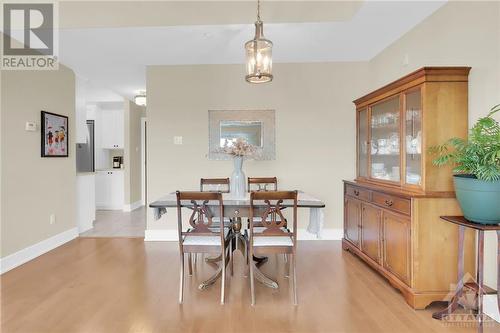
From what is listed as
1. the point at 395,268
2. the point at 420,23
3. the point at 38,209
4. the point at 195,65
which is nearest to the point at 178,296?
the point at 395,268

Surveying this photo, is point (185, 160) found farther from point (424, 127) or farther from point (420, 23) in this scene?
point (420, 23)

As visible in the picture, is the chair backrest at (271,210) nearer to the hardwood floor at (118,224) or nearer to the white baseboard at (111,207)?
the hardwood floor at (118,224)

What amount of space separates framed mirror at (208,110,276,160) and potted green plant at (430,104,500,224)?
7.91 feet

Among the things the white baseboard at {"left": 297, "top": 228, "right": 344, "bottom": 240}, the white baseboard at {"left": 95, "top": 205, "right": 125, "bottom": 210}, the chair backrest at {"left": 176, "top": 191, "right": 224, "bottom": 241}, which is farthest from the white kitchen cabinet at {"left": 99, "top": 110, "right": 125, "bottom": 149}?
the chair backrest at {"left": 176, "top": 191, "right": 224, "bottom": 241}

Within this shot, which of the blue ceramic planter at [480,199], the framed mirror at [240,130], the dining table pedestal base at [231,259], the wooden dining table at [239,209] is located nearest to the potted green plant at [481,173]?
the blue ceramic planter at [480,199]

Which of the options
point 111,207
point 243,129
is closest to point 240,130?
point 243,129

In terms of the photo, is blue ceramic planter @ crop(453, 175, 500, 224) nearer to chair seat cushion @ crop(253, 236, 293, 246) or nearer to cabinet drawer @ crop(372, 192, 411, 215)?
cabinet drawer @ crop(372, 192, 411, 215)

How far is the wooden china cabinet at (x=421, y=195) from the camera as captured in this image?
7.36 ft

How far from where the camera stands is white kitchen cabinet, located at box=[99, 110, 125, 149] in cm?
677

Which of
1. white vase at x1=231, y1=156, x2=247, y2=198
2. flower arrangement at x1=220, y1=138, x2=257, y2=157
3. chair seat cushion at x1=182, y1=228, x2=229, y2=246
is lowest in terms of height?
chair seat cushion at x1=182, y1=228, x2=229, y2=246

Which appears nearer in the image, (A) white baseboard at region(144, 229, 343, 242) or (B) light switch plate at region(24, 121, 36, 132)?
(B) light switch plate at region(24, 121, 36, 132)

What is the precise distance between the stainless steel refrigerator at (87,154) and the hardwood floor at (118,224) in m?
1.02

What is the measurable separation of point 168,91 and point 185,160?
1021mm

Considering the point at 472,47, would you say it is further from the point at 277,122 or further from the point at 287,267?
the point at 287,267
